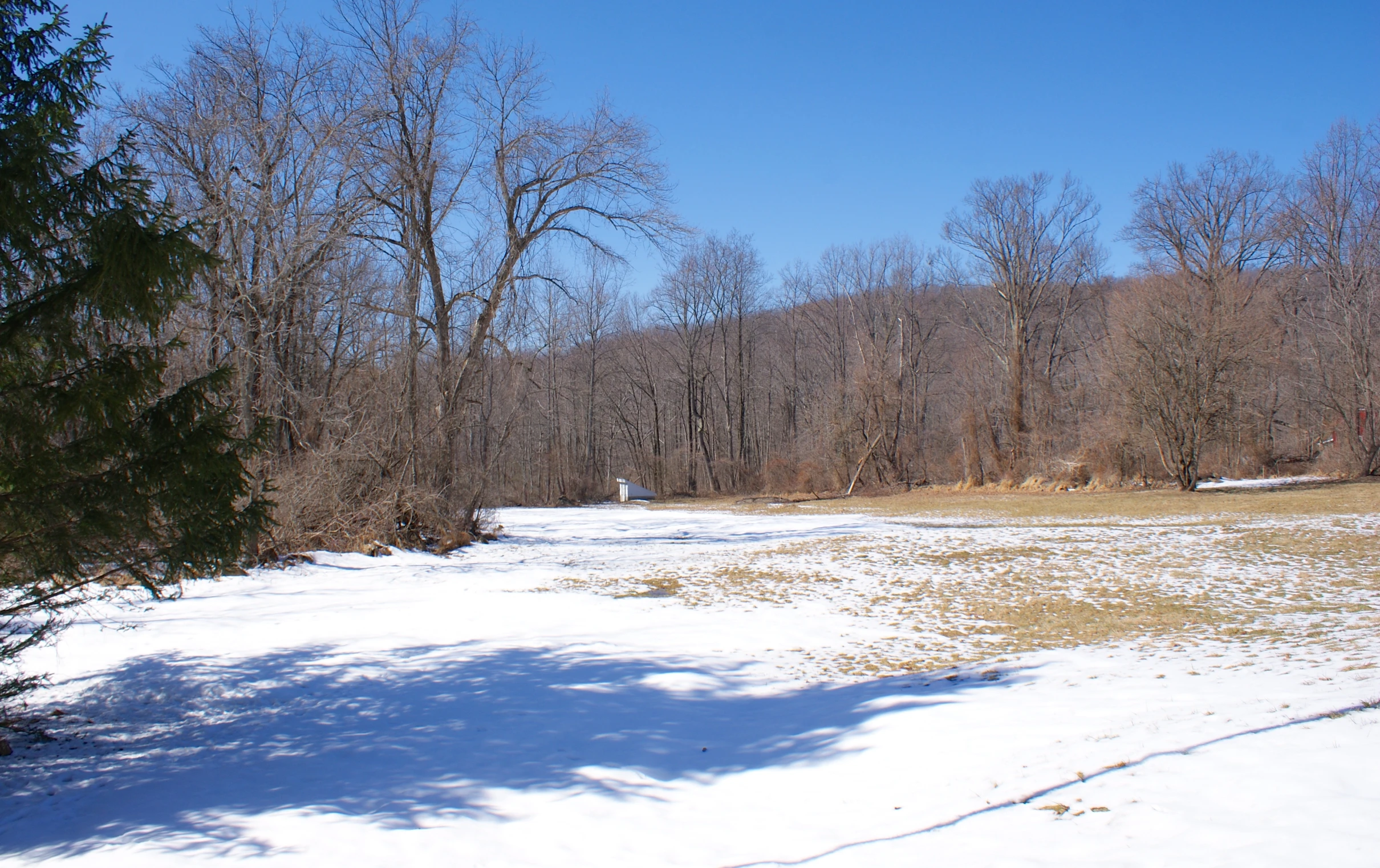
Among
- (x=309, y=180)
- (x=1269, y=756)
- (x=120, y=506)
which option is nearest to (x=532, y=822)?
(x=120, y=506)

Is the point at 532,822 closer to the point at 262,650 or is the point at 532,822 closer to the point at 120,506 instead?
the point at 120,506

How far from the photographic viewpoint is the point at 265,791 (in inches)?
174

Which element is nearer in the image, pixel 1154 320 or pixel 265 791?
pixel 265 791

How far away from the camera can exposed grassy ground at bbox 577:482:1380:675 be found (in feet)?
24.1

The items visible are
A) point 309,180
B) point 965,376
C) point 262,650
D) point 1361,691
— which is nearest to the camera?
point 1361,691

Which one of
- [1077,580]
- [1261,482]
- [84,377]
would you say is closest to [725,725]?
[84,377]

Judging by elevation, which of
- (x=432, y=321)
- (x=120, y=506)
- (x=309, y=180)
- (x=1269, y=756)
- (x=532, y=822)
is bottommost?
(x=532, y=822)

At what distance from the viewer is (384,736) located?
5312 mm

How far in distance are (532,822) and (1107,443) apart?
96.4 ft

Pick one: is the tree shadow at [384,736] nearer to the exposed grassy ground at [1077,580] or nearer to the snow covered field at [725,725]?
the snow covered field at [725,725]

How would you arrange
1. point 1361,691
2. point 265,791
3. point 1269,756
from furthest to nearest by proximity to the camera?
1. point 265,791
2. point 1361,691
3. point 1269,756

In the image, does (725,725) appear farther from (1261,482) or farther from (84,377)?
(1261,482)

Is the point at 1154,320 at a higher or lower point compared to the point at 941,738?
higher

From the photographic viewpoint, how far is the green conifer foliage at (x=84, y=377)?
4336 millimetres
